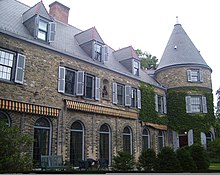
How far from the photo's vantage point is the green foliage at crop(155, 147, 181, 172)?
1275 cm

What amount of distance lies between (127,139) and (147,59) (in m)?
24.4

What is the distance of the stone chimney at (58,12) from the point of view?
76.5ft

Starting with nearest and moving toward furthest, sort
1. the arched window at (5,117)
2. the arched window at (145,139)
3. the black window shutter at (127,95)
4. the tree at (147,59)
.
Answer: the arched window at (5,117) → the black window shutter at (127,95) → the arched window at (145,139) → the tree at (147,59)

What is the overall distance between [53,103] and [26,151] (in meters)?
3.32

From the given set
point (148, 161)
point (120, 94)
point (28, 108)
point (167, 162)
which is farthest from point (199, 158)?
point (28, 108)

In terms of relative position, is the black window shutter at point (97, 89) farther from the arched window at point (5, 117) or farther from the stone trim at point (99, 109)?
the arched window at point (5, 117)

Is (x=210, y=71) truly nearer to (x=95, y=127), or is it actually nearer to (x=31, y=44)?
(x=95, y=127)

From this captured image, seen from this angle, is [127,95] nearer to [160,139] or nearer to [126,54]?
[126,54]

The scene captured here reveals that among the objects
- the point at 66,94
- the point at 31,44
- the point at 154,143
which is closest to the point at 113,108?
the point at 66,94

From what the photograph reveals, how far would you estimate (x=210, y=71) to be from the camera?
1106 inches

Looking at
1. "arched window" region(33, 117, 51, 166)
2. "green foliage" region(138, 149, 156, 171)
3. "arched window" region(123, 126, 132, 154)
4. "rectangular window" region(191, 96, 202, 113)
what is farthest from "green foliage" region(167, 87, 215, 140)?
"arched window" region(33, 117, 51, 166)

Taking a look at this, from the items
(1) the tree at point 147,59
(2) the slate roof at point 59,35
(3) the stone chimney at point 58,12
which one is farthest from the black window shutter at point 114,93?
(1) the tree at point 147,59

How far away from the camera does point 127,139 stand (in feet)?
70.7

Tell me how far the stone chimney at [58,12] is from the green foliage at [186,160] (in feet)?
50.7
